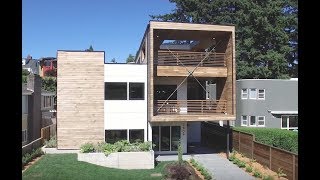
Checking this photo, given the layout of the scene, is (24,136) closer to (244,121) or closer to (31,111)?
(31,111)

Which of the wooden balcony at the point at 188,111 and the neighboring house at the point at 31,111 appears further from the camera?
the neighboring house at the point at 31,111

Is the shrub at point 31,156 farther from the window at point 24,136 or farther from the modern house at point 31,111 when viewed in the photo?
the modern house at point 31,111

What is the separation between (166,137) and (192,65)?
18.4ft

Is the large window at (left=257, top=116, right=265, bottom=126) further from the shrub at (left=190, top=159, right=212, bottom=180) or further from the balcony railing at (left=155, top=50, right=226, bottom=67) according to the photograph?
the shrub at (left=190, top=159, right=212, bottom=180)

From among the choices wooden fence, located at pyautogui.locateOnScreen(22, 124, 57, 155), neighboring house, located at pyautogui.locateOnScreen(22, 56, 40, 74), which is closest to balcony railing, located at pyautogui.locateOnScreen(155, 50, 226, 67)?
wooden fence, located at pyautogui.locateOnScreen(22, 124, 57, 155)

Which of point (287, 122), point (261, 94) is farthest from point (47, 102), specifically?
point (287, 122)

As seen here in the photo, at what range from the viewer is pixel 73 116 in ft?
82.4

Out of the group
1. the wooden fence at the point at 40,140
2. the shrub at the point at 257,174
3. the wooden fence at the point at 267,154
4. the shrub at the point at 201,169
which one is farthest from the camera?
the wooden fence at the point at 40,140

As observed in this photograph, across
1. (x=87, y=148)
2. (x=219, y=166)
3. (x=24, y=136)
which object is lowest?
(x=219, y=166)

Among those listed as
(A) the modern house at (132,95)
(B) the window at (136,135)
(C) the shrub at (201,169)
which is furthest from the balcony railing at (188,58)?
(C) the shrub at (201,169)

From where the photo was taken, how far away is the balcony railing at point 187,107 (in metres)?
25.2

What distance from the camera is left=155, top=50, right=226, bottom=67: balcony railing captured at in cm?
2500

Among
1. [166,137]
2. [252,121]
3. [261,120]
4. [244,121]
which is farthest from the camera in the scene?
[244,121]

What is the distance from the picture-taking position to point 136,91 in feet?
84.4
